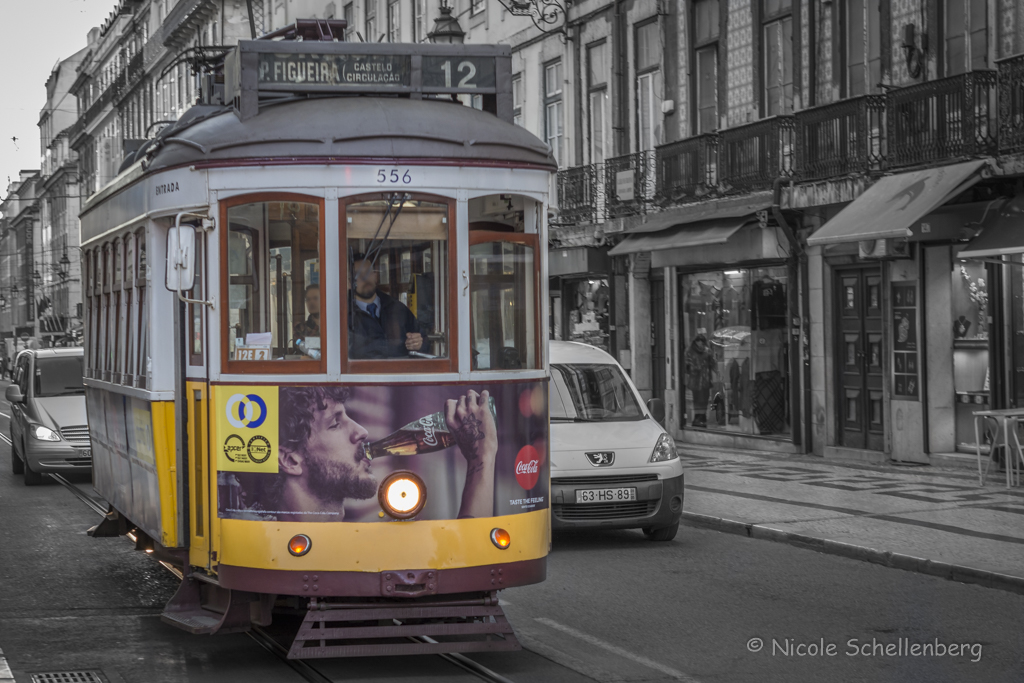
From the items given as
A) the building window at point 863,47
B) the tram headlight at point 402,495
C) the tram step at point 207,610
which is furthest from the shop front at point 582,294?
the tram headlight at point 402,495

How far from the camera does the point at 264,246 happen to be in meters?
7.32

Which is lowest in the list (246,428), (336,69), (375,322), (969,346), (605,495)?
(605,495)

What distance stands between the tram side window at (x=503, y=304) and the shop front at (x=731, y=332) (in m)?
14.1

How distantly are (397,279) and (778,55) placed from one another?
1601 cm

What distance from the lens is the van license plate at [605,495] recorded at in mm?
12203

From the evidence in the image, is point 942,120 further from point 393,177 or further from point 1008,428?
point 393,177

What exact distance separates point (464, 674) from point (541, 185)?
2.62m

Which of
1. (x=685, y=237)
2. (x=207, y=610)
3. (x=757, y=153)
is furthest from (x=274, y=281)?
(x=685, y=237)

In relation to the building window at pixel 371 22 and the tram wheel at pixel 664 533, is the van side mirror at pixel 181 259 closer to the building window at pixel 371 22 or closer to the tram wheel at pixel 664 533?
the tram wheel at pixel 664 533

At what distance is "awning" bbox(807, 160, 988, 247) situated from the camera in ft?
54.2

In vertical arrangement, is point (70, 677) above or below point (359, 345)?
below

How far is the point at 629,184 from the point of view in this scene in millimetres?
25734

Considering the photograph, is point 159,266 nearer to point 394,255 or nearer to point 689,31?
point 394,255

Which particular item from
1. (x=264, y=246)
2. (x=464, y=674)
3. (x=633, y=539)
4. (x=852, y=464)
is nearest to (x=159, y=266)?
(x=264, y=246)
